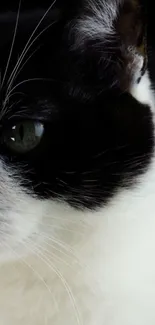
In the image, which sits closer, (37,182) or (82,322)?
(37,182)

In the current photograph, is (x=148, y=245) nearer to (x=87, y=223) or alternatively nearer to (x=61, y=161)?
(x=87, y=223)

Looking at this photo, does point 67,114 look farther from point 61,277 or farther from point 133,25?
point 61,277

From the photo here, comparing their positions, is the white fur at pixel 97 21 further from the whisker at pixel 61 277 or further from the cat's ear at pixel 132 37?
the whisker at pixel 61 277

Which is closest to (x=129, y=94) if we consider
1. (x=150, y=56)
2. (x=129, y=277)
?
(x=150, y=56)

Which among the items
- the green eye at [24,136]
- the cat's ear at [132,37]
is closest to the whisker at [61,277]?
the green eye at [24,136]

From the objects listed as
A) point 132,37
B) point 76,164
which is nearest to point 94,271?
point 76,164

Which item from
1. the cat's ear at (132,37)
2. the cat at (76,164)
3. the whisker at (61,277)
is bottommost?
the whisker at (61,277)

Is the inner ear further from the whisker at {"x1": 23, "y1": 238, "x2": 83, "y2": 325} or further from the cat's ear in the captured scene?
the whisker at {"x1": 23, "y1": 238, "x2": 83, "y2": 325}
